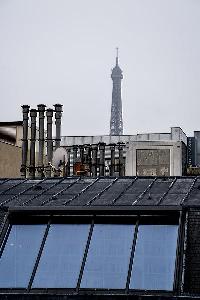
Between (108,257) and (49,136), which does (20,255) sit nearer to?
(108,257)

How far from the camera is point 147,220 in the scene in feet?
77.5

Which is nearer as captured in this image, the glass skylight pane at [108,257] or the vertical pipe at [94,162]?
the glass skylight pane at [108,257]

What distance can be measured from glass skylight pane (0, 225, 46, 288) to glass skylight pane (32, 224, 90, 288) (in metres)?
0.42

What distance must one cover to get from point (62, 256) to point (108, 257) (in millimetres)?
1816

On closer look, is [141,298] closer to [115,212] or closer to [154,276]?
[154,276]

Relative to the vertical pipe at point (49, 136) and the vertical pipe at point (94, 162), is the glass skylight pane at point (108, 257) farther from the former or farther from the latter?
the vertical pipe at point (94, 162)

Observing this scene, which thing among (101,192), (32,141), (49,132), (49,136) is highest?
(49,132)

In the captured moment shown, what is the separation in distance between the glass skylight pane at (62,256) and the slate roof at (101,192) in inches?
56.2

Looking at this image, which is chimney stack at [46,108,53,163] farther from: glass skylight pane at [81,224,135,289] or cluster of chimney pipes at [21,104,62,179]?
glass skylight pane at [81,224,135,289]

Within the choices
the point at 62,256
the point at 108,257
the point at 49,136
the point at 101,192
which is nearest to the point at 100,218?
the point at 108,257

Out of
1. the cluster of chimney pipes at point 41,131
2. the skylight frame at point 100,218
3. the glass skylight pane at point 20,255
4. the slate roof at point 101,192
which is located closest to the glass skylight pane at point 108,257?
the skylight frame at point 100,218

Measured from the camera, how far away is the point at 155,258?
21.8 metres

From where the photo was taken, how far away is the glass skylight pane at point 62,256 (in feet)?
72.0

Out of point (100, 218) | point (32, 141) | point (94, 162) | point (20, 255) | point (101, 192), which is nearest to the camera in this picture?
point (20, 255)
